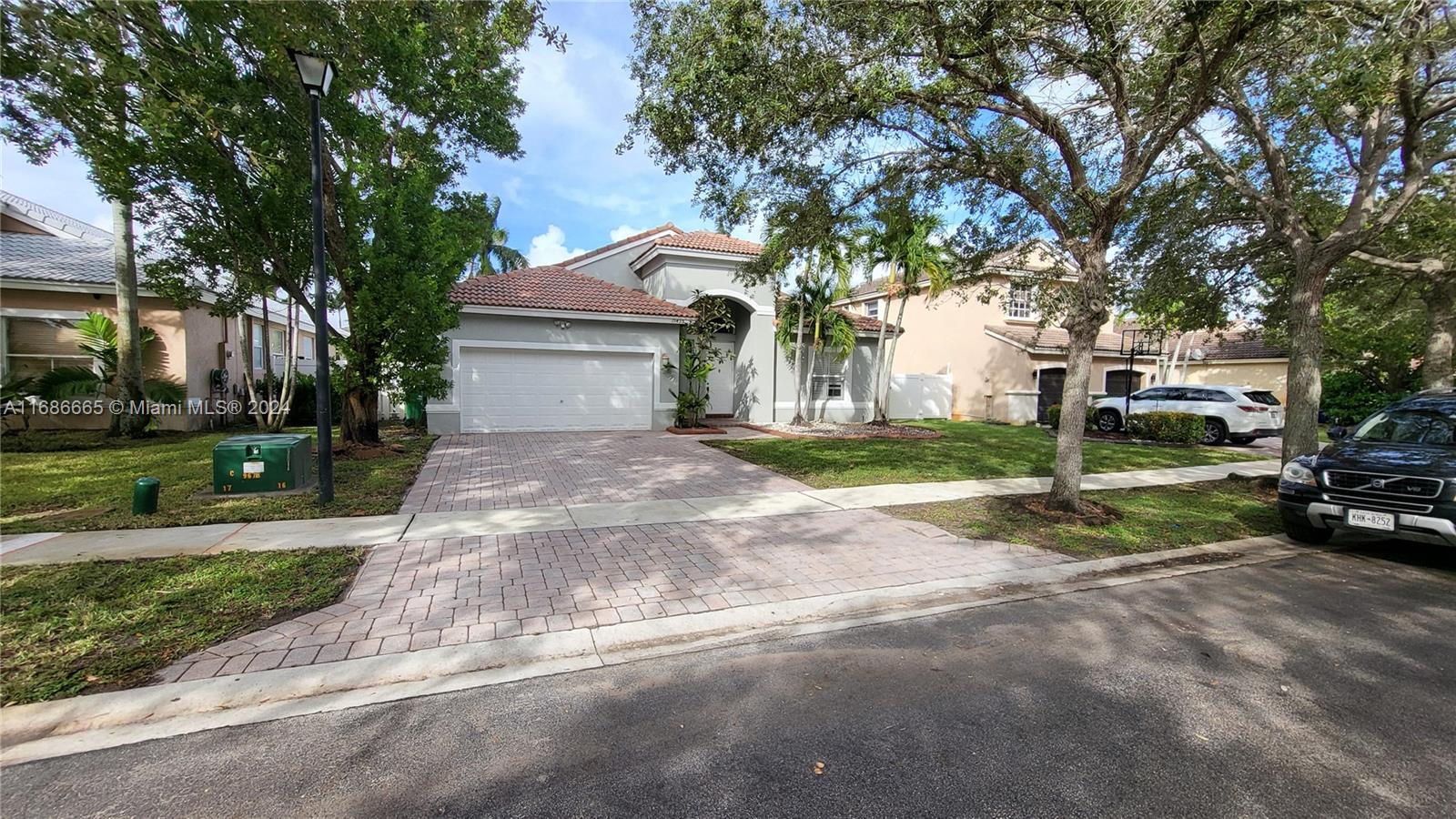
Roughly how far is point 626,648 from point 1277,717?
12.4ft

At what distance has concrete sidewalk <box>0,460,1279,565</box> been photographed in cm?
550

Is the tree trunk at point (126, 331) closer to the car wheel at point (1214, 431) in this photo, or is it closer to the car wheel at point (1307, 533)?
the car wheel at point (1307, 533)

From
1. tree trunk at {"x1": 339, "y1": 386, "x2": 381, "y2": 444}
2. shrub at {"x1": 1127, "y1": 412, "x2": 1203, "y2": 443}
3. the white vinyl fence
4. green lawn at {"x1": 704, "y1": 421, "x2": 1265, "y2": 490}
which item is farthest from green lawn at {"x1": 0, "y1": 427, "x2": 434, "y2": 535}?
shrub at {"x1": 1127, "y1": 412, "x2": 1203, "y2": 443}

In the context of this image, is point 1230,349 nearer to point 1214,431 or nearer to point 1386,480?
point 1214,431

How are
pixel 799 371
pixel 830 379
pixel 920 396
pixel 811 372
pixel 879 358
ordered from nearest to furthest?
pixel 811 372 < pixel 799 371 < pixel 879 358 < pixel 830 379 < pixel 920 396

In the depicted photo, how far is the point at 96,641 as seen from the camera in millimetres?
3723

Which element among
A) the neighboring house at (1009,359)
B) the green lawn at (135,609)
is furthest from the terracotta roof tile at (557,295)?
the green lawn at (135,609)

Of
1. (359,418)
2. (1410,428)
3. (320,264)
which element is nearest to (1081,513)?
(1410,428)

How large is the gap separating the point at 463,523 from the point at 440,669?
325 centimetres

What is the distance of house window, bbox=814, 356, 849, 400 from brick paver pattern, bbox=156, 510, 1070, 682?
1301 centimetres

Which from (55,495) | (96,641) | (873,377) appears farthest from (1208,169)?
(55,495)

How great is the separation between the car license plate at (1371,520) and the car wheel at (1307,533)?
0.67m

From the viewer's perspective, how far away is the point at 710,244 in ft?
61.3

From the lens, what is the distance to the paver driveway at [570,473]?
8.05m
